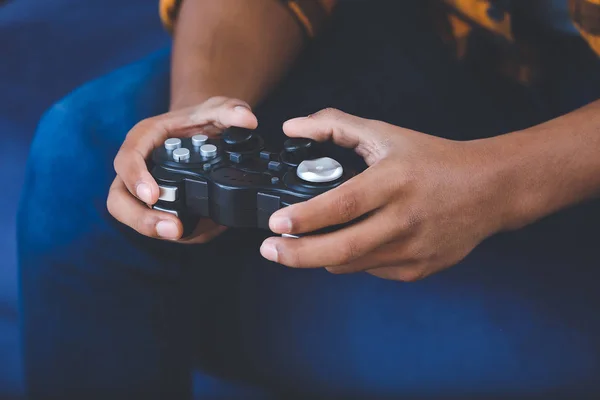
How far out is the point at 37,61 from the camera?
2.79 feet

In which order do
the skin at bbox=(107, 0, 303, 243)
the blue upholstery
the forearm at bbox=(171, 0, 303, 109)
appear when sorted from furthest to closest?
the blue upholstery → the forearm at bbox=(171, 0, 303, 109) → the skin at bbox=(107, 0, 303, 243)

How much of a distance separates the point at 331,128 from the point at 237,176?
0.07 m

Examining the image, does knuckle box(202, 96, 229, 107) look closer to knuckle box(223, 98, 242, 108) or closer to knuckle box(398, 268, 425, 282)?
knuckle box(223, 98, 242, 108)

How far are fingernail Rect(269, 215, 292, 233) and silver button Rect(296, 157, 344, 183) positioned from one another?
0.12 ft

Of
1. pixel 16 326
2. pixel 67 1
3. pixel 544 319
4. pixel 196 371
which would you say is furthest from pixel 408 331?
pixel 67 1

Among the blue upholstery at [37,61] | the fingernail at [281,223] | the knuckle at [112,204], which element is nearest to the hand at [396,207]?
the fingernail at [281,223]

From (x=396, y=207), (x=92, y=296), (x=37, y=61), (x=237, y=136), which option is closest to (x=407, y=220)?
(x=396, y=207)

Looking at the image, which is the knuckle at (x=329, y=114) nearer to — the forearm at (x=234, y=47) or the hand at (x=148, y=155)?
the hand at (x=148, y=155)

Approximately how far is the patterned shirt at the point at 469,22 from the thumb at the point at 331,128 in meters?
0.20

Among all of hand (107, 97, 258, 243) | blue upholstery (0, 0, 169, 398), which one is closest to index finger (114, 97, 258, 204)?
hand (107, 97, 258, 243)

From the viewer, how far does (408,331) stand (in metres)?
0.52

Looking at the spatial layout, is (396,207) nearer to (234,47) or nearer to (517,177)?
(517,177)

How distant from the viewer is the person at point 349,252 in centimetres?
47

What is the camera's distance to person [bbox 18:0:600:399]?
0.47 metres
